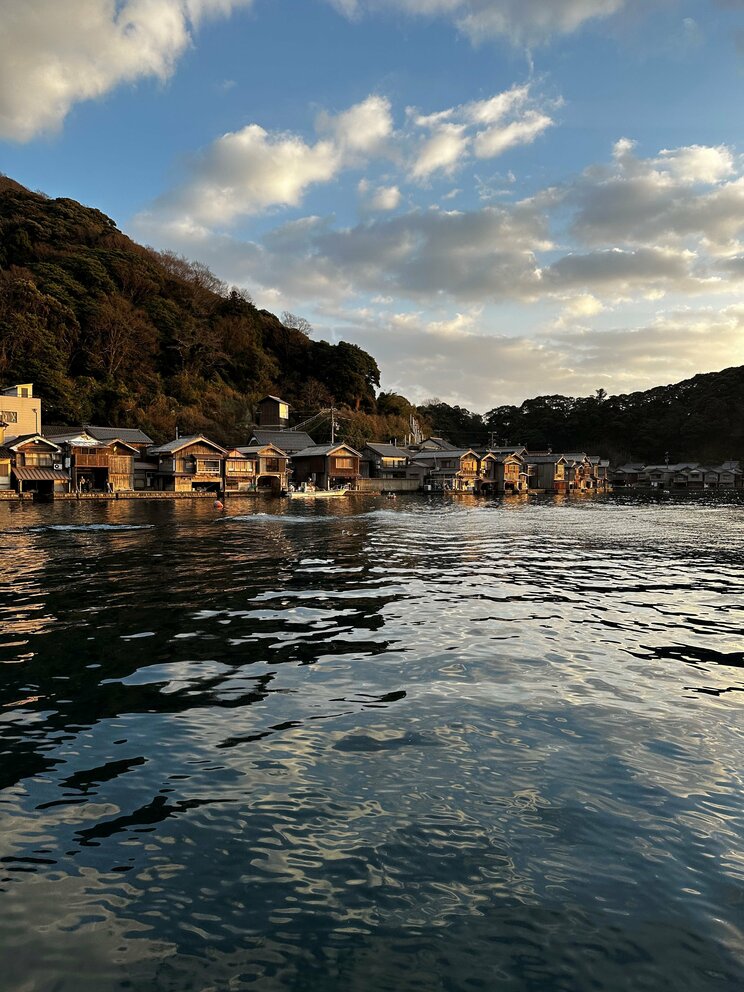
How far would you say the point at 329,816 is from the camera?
190 inches

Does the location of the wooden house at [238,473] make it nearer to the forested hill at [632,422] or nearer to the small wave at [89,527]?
the small wave at [89,527]

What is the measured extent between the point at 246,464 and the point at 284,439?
10.6 m

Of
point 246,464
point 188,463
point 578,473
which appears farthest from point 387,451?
point 578,473

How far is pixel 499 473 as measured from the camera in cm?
8850

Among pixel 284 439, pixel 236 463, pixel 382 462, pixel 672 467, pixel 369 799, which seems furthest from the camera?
pixel 672 467

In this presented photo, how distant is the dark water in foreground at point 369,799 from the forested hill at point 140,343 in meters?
60.6

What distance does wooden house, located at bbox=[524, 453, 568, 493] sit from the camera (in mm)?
97688

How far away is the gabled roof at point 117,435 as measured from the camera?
192ft

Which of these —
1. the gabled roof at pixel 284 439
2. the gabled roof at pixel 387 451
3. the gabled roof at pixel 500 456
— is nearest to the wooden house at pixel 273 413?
the gabled roof at pixel 284 439

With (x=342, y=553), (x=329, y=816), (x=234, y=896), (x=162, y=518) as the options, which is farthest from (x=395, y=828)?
(x=162, y=518)

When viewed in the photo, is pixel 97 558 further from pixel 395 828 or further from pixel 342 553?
pixel 395 828

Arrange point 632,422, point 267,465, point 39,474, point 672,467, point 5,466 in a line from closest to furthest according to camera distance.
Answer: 1. point 5,466
2. point 39,474
3. point 267,465
4. point 672,467
5. point 632,422

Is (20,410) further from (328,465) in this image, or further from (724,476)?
(724,476)

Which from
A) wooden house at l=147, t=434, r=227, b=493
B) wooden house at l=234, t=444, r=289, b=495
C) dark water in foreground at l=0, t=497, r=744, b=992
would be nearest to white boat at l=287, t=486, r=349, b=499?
wooden house at l=234, t=444, r=289, b=495
